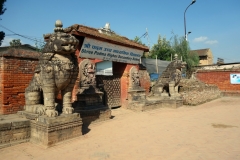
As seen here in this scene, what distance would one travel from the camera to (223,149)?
419cm

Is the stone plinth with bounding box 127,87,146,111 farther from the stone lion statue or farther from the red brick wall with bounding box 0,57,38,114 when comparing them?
the red brick wall with bounding box 0,57,38,114

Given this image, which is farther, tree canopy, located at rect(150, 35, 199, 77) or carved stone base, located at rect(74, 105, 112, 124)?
tree canopy, located at rect(150, 35, 199, 77)

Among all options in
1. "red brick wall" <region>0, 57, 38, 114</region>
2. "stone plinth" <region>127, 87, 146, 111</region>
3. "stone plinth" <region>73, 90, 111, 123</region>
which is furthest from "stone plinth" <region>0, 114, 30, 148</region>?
"stone plinth" <region>127, 87, 146, 111</region>

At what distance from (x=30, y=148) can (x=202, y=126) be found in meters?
5.23

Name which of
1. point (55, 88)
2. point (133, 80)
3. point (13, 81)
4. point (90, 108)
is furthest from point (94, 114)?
point (133, 80)

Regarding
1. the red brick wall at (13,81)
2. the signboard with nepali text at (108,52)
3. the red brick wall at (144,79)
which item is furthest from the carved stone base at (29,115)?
the red brick wall at (144,79)

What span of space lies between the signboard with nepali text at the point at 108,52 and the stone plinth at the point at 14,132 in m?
3.66

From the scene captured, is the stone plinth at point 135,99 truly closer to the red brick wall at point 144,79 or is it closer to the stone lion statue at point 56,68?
the red brick wall at point 144,79

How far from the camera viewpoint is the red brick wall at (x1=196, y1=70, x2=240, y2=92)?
17237 mm

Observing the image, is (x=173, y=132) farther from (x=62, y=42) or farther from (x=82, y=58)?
(x=82, y=58)

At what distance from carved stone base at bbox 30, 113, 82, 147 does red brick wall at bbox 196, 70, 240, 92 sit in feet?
55.0

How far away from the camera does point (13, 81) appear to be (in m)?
5.84

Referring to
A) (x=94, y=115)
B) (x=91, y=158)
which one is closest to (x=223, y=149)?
(x=91, y=158)

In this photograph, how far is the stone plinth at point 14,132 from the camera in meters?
4.32
